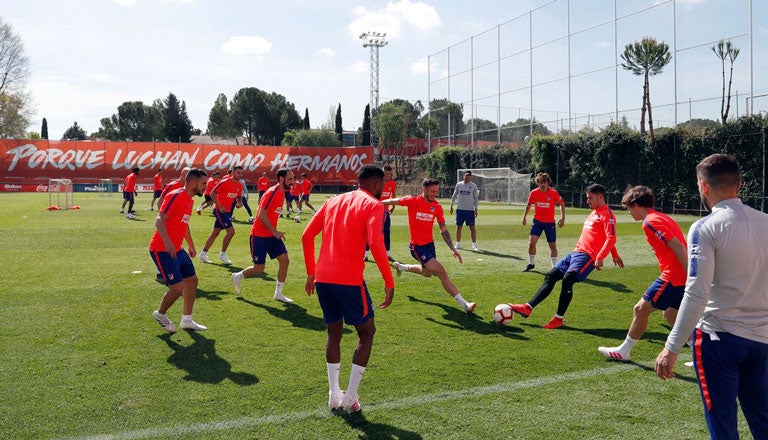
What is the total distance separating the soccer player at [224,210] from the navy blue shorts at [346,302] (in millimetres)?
7999

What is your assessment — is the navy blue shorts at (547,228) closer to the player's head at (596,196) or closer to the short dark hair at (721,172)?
the player's head at (596,196)

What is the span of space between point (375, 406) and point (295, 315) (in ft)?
10.8

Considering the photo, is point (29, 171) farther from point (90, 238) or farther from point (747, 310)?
point (747, 310)

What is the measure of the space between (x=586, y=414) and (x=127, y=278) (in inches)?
335

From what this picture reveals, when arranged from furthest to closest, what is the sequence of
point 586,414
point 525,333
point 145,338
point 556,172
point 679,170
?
point 556,172 → point 679,170 → point 525,333 → point 145,338 → point 586,414

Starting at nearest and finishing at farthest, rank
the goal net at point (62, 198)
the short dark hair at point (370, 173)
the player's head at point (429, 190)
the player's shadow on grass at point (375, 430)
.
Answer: the player's shadow on grass at point (375, 430) < the short dark hair at point (370, 173) < the player's head at point (429, 190) < the goal net at point (62, 198)

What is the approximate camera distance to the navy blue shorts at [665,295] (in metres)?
5.52

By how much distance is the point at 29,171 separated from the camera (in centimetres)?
4769

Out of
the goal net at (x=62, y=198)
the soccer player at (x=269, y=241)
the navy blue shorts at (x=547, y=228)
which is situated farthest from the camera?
the goal net at (x=62, y=198)

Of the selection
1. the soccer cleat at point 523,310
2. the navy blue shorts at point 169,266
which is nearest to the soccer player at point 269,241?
the navy blue shorts at point 169,266

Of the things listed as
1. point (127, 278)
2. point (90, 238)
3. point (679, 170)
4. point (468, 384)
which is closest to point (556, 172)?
point (679, 170)

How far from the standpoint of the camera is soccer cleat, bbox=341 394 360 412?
4418mm

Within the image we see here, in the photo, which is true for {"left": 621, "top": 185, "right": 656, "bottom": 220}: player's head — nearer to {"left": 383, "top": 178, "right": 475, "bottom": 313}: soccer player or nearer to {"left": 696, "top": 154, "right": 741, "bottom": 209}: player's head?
{"left": 696, "top": 154, "right": 741, "bottom": 209}: player's head

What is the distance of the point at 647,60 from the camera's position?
105 feet
